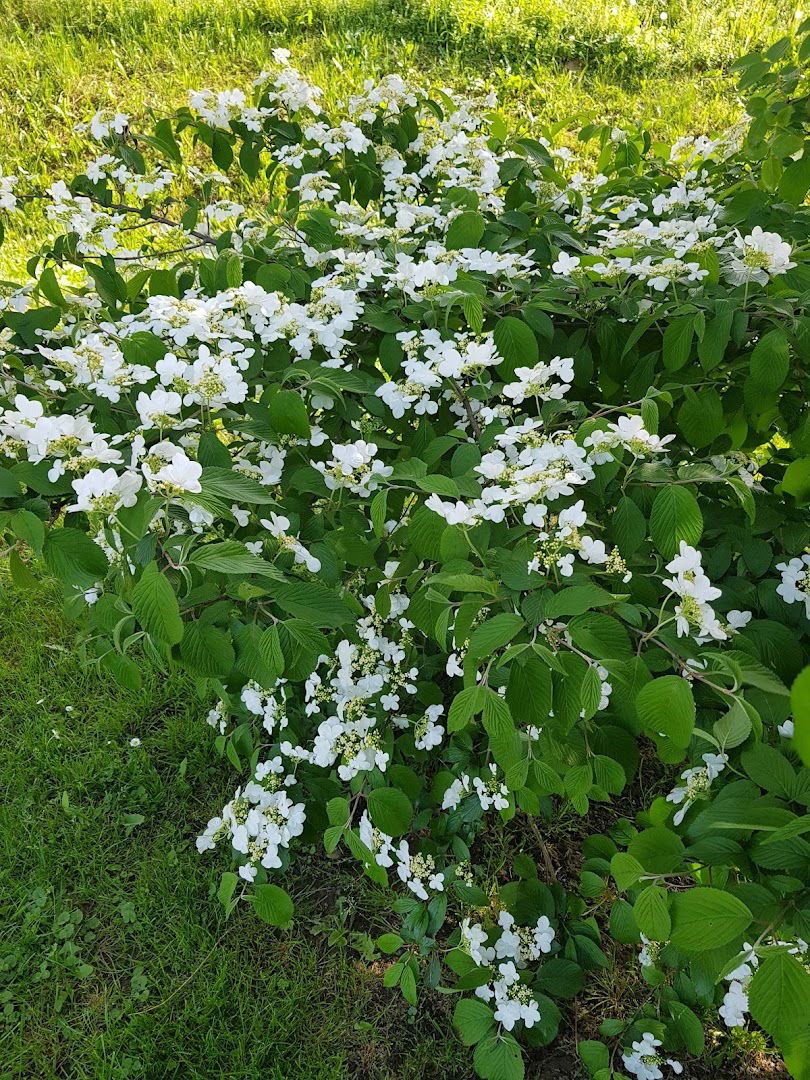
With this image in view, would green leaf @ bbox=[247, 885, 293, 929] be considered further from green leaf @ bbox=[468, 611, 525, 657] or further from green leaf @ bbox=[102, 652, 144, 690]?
green leaf @ bbox=[468, 611, 525, 657]

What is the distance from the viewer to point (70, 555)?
3.80 ft

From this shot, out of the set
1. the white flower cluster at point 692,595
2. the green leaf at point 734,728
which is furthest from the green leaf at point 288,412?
the green leaf at point 734,728

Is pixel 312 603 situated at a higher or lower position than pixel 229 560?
lower

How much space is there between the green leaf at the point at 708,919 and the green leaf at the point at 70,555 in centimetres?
84

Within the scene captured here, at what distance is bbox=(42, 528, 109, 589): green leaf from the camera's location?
1.15 metres

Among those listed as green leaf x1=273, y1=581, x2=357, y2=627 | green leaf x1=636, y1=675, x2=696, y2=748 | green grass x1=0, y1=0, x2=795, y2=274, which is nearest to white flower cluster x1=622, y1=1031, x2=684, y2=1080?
green leaf x1=636, y1=675, x2=696, y2=748

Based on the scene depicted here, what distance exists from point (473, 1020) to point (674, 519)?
1.15m

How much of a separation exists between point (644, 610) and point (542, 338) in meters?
0.70

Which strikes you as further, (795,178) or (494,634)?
(795,178)

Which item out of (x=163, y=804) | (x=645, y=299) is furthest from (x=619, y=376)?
(x=163, y=804)

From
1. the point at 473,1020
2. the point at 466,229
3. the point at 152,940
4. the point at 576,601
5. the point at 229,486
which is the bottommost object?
the point at 152,940

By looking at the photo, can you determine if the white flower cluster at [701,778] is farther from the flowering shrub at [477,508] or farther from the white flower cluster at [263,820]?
the white flower cluster at [263,820]

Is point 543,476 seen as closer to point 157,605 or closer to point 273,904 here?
point 157,605

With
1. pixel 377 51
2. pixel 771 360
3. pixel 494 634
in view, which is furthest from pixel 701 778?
pixel 377 51
